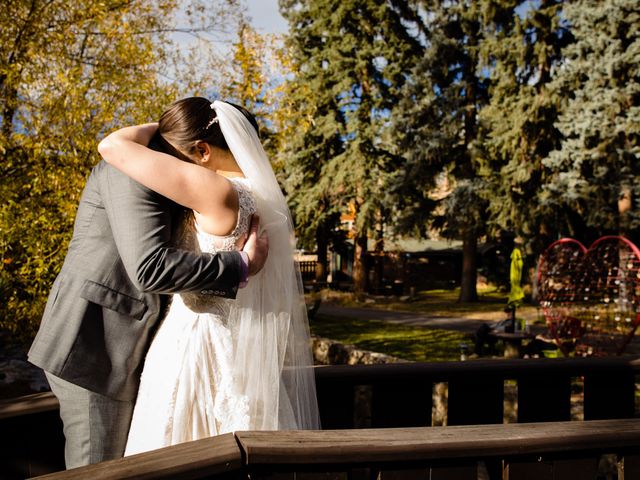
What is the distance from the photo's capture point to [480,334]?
38.7 feet

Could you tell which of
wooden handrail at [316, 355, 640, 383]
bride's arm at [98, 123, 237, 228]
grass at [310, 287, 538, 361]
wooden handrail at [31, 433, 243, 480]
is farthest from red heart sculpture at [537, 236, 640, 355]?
wooden handrail at [31, 433, 243, 480]

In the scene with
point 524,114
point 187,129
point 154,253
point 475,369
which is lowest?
point 475,369

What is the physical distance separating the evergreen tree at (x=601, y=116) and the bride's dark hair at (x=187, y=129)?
18472mm

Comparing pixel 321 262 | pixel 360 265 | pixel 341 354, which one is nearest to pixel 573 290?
pixel 341 354

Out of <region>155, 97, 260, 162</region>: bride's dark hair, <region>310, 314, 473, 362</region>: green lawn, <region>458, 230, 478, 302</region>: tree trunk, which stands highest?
<region>155, 97, 260, 162</region>: bride's dark hair

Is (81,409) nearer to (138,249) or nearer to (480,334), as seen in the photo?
(138,249)

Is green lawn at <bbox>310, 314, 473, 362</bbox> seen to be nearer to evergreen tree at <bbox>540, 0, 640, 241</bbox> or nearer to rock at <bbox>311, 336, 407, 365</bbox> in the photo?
rock at <bbox>311, 336, 407, 365</bbox>

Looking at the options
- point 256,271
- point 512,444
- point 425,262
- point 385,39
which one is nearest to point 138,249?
point 256,271

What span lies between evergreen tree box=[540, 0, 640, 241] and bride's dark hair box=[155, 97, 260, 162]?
60.6ft

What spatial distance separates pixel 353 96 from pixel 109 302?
84.3ft

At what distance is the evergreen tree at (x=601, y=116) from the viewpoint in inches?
698

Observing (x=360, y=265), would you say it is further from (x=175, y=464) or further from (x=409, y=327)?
(x=175, y=464)

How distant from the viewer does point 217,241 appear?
204 centimetres

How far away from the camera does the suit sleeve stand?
181 cm
